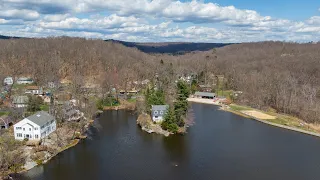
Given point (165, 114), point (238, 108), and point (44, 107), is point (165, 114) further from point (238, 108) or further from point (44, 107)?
point (238, 108)

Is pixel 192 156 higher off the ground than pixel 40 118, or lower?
lower

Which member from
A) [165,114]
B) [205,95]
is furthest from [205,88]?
[165,114]

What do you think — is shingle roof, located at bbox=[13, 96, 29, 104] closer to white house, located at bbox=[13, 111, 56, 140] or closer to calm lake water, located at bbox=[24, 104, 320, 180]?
white house, located at bbox=[13, 111, 56, 140]

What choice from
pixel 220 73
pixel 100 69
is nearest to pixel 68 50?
pixel 100 69

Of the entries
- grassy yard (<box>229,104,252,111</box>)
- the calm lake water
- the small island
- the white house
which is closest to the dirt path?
grassy yard (<box>229,104,252,111</box>)

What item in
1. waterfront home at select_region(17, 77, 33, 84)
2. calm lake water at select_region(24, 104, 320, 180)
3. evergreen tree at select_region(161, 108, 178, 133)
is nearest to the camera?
calm lake water at select_region(24, 104, 320, 180)

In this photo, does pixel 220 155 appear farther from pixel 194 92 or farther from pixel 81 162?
pixel 194 92
